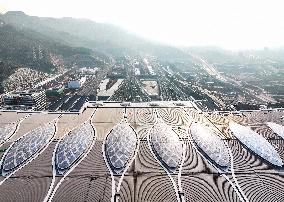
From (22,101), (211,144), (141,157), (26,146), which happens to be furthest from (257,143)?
(22,101)

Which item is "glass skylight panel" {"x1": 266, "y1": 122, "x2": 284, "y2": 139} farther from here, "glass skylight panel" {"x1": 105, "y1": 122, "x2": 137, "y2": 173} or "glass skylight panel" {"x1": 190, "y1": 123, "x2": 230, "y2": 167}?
"glass skylight panel" {"x1": 105, "y1": 122, "x2": 137, "y2": 173}

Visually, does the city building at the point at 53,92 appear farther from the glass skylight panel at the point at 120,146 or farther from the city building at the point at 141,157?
the glass skylight panel at the point at 120,146

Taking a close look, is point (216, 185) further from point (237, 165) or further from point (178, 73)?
point (178, 73)

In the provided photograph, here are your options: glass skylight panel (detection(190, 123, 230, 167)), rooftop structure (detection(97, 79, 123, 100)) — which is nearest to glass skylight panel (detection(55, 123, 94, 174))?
glass skylight panel (detection(190, 123, 230, 167))

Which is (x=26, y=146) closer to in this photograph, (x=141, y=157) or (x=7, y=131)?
(x=7, y=131)

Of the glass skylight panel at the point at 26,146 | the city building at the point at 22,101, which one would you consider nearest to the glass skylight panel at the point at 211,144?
the glass skylight panel at the point at 26,146

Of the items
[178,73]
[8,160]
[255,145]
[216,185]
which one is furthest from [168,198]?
[178,73]
